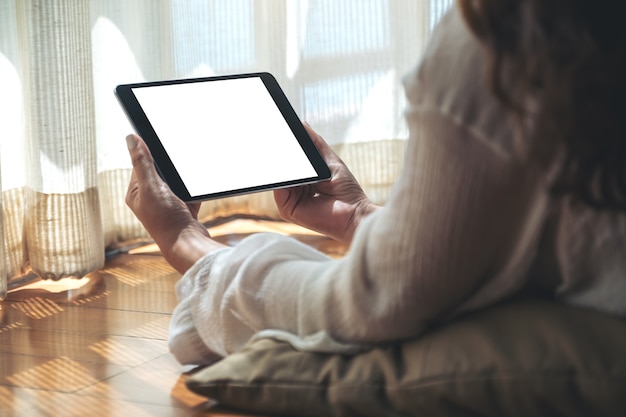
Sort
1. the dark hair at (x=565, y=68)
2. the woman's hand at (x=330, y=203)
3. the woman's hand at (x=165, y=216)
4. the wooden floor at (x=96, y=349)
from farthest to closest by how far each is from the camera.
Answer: the woman's hand at (x=330, y=203) < the woman's hand at (x=165, y=216) < the wooden floor at (x=96, y=349) < the dark hair at (x=565, y=68)

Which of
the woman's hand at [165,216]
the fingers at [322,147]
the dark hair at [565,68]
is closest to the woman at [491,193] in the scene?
the dark hair at [565,68]

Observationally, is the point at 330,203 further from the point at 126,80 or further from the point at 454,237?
the point at 126,80

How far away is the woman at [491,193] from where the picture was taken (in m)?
0.76

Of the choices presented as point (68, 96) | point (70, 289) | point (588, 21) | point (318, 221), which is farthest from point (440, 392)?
point (68, 96)

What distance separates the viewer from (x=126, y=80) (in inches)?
89.7

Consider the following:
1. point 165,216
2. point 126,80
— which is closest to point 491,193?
point 165,216

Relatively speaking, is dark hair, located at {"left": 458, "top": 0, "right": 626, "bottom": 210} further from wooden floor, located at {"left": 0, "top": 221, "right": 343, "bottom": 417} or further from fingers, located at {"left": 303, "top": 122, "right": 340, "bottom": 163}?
fingers, located at {"left": 303, "top": 122, "right": 340, "bottom": 163}

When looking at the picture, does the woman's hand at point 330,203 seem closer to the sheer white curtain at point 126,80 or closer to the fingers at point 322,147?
the fingers at point 322,147

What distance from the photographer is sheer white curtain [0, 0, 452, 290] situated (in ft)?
6.20

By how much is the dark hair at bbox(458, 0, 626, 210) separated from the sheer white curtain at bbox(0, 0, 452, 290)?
2.16 feet

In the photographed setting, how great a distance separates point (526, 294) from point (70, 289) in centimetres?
115

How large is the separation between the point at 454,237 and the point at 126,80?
5.26 ft

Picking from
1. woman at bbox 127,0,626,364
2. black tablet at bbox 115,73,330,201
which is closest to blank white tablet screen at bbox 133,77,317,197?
black tablet at bbox 115,73,330,201

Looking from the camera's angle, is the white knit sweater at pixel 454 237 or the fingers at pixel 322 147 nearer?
the white knit sweater at pixel 454 237
